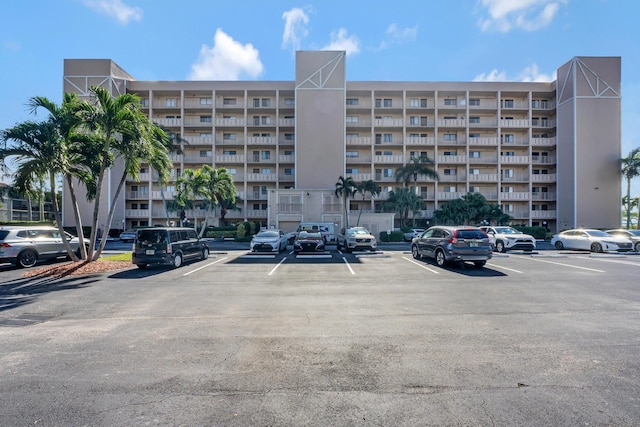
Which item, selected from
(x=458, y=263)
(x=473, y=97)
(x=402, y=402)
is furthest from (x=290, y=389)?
(x=473, y=97)

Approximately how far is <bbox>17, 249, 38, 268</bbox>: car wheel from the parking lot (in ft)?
20.6

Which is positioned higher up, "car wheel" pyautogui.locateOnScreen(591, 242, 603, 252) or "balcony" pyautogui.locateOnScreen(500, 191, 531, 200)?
"balcony" pyautogui.locateOnScreen(500, 191, 531, 200)

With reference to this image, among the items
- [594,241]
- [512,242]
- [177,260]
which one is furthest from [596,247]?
[177,260]

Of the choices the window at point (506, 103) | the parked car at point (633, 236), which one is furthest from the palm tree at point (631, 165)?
the parked car at point (633, 236)

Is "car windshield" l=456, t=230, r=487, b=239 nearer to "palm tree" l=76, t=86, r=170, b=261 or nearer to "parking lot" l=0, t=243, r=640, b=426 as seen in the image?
"parking lot" l=0, t=243, r=640, b=426

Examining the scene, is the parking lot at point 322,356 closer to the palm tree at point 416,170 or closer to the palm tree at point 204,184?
the palm tree at point 204,184

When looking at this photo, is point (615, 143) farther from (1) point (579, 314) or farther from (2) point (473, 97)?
(1) point (579, 314)

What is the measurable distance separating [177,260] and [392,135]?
3855 centimetres

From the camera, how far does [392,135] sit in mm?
46062

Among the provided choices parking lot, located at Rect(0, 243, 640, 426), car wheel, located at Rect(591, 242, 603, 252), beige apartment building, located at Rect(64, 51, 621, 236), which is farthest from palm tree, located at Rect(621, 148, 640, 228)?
parking lot, located at Rect(0, 243, 640, 426)

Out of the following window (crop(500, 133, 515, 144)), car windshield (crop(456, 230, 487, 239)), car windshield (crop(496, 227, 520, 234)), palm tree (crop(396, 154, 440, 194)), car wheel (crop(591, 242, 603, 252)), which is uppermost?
window (crop(500, 133, 515, 144))

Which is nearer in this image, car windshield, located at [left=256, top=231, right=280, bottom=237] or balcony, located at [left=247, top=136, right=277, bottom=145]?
car windshield, located at [left=256, top=231, right=280, bottom=237]

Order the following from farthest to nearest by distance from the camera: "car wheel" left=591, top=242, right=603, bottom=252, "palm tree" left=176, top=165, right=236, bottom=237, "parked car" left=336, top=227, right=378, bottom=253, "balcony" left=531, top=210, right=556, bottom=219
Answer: "balcony" left=531, top=210, right=556, bottom=219, "palm tree" left=176, top=165, right=236, bottom=237, "car wheel" left=591, top=242, right=603, bottom=252, "parked car" left=336, top=227, right=378, bottom=253

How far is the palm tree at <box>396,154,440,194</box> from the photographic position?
41375 millimetres
